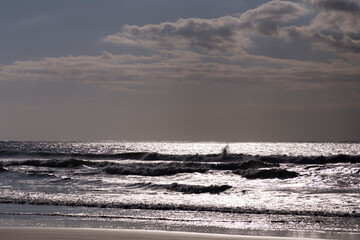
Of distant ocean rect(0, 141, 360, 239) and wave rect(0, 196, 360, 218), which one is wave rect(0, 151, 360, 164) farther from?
wave rect(0, 196, 360, 218)

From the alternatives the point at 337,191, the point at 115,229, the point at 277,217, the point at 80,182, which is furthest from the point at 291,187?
the point at 115,229

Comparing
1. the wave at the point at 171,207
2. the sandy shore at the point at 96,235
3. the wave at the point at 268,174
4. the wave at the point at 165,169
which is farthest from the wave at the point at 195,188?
the sandy shore at the point at 96,235

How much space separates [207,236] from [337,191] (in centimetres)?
983

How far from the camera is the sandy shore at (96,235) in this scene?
9664mm

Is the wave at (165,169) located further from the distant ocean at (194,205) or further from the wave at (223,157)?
the wave at (223,157)

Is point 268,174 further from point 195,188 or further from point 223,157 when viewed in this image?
point 223,157

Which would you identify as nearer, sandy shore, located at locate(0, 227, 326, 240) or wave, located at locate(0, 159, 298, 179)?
sandy shore, located at locate(0, 227, 326, 240)

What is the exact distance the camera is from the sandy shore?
9664 mm

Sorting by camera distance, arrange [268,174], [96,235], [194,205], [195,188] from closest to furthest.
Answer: [96,235], [194,205], [195,188], [268,174]

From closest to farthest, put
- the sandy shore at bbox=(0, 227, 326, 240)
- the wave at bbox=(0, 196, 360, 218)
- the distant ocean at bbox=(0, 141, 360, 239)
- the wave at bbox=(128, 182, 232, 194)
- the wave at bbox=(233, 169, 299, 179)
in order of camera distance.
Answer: the sandy shore at bbox=(0, 227, 326, 240) < the distant ocean at bbox=(0, 141, 360, 239) < the wave at bbox=(0, 196, 360, 218) < the wave at bbox=(128, 182, 232, 194) < the wave at bbox=(233, 169, 299, 179)

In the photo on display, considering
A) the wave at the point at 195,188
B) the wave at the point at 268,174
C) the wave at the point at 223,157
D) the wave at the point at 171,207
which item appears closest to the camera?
the wave at the point at 171,207

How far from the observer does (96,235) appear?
32.7ft

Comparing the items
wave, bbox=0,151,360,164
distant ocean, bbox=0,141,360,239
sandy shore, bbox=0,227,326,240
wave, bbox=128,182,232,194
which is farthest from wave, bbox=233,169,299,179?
sandy shore, bbox=0,227,326,240

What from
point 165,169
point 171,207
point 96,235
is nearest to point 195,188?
point 171,207
